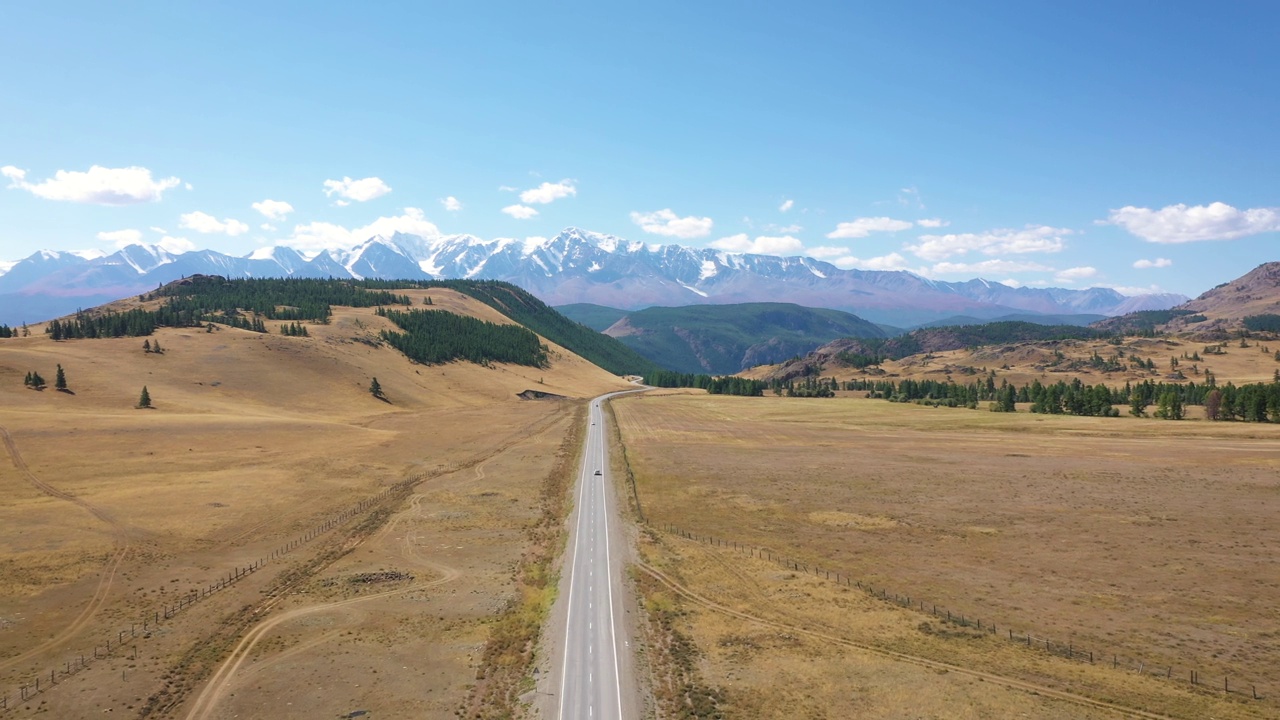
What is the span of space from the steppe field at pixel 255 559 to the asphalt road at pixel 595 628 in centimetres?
331

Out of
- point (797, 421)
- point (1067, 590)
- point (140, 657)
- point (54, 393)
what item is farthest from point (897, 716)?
point (54, 393)

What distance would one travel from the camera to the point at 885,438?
436ft

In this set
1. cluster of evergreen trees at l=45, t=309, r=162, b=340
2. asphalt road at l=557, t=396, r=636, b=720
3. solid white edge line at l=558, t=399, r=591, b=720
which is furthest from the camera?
A: cluster of evergreen trees at l=45, t=309, r=162, b=340

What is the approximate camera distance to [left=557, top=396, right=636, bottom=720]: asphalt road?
3459cm

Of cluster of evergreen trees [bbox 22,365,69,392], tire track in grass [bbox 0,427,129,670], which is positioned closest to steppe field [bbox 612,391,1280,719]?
tire track in grass [bbox 0,427,129,670]

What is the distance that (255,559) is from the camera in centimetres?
5719

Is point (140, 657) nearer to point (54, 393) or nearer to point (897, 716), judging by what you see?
point (897, 716)

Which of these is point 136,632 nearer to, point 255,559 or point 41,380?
point 255,559

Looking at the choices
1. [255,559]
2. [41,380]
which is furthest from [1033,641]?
[41,380]

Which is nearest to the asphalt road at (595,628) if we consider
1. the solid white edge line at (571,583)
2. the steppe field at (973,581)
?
the solid white edge line at (571,583)

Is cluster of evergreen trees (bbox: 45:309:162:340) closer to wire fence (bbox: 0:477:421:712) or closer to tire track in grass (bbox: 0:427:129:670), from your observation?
tire track in grass (bbox: 0:427:129:670)

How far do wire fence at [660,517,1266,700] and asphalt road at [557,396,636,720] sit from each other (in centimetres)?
1466

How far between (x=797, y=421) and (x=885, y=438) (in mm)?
37182

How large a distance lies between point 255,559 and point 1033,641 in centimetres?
6373
